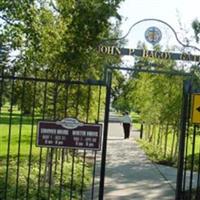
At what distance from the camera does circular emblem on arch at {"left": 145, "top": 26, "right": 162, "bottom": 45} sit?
13.5m

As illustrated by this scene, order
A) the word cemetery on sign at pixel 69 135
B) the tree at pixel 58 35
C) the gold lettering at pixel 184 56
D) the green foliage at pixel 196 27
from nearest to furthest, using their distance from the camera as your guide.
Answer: the word cemetery on sign at pixel 69 135
the tree at pixel 58 35
the gold lettering at pixel 184 56
the green foliage at pixel 196 27

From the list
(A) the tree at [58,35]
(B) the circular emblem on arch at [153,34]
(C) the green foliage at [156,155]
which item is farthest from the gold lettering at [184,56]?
(C) the green foliage at [156,155]

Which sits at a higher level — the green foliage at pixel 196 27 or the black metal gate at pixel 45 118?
the green foliage at pixel 196 27

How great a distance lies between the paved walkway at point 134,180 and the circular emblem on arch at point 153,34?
122 inches

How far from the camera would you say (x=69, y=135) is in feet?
27.0

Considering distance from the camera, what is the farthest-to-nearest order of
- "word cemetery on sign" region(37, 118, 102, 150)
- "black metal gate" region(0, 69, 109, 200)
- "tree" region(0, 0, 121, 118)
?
"tree" region(0, 0, 121, 118) → "black metal gate" region(0, 69, 109, 200) → "word cemetery on sign" region(37, 118, 102, 150)

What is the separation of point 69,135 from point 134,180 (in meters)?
5.60

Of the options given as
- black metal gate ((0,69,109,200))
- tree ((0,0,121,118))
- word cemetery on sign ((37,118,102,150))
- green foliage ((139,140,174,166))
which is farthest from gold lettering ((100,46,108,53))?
green foliage ((139,140,174,166))

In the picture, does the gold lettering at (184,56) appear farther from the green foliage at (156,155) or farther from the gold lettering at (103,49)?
the green foliage at (156,155)

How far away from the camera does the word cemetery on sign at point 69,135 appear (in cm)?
817

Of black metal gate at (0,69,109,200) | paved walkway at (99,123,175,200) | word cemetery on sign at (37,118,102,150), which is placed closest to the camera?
word cemetery on sign at (37,118,102,150)

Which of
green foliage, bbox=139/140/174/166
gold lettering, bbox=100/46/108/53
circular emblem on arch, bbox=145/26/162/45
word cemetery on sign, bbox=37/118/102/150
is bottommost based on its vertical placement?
green foliage, bbox=139/140/174/166

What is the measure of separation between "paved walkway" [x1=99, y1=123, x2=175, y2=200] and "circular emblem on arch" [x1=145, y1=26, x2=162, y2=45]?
3109mm

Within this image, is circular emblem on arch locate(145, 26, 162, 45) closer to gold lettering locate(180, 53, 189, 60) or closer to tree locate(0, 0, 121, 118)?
gold lettering locate(180, 53, 189, 60)
